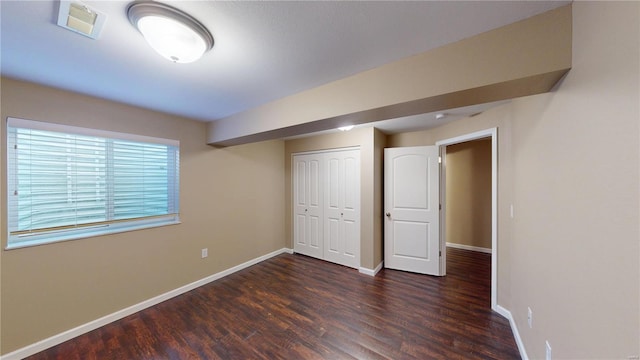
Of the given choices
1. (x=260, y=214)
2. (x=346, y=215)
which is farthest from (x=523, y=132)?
(x=260, y=214)

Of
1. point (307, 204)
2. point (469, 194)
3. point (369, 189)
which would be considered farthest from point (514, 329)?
point (307, 204)

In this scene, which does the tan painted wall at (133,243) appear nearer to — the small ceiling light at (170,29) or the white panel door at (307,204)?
the white panel door at (307,204)

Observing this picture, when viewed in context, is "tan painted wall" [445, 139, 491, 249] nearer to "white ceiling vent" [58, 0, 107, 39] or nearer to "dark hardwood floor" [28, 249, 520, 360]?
"dark hardwood floor" [28, 249, 520, 360]

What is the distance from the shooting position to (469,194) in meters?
4.32

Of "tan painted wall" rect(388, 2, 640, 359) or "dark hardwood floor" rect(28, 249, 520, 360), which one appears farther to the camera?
"dark hardwood floor" rect(28, 249, 520, 360)

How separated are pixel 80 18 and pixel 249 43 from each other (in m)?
0.78

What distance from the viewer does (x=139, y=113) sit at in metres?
2.38

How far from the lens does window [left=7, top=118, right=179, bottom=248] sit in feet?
5.79

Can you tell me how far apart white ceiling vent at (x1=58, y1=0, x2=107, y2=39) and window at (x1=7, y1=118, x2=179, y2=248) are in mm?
1332

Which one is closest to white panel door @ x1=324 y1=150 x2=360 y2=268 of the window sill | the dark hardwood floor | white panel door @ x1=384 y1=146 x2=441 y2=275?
white panel door @ x1=384 y1=146 x2=441 y2=275

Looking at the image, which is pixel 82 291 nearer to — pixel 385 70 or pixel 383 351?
pixel 383 351

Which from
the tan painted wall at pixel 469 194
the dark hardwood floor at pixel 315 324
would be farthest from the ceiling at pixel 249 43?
the tan painted wall at pixel 469 194

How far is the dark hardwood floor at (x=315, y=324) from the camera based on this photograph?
177cm

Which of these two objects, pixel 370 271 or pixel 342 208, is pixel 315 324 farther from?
pixel 342 208
